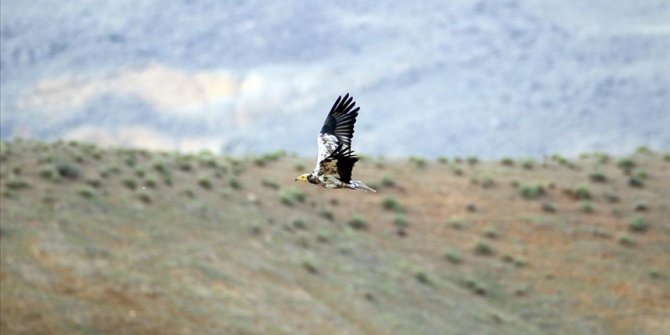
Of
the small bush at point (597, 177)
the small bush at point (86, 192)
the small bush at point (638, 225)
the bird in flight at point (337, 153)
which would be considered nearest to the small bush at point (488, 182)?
the small bush at point (597, 177)

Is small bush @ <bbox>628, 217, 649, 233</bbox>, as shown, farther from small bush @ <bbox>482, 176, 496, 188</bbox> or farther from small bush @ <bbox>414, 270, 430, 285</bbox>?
small bush @ <bbox>414, 270, 430, 285</bbox>

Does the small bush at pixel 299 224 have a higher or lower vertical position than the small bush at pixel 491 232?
lower

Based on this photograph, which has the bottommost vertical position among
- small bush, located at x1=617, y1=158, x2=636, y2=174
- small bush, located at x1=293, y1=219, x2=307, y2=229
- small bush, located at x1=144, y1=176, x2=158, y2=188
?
small bush, located at x1=293, y1=219, x2=307, y2=229

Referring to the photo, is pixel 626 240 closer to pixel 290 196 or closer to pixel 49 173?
pixel 290 196

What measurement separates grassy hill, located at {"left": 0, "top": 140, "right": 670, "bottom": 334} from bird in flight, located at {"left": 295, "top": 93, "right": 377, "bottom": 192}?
1499cm

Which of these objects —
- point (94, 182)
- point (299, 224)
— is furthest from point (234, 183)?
point (94, 182)

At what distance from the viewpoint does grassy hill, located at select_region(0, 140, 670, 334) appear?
35312 millimetres

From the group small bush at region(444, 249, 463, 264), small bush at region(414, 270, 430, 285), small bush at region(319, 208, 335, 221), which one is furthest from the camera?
small bush at region(319, 208, 335, 221)

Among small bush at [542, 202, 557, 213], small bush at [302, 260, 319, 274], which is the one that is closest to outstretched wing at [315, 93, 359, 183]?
small bush at [302, 260, 319, 274]

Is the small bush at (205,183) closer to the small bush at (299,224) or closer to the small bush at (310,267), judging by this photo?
the small bush at (299,224)

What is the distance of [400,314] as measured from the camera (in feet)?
128

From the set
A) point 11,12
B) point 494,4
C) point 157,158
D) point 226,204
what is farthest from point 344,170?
point 494,4

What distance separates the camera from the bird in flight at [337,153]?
18453 mm

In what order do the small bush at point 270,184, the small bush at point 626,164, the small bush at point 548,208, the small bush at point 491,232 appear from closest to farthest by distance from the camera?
the small bush at point 491,232 < the small bush at point 270,184 < the small bush at point 548,208 < the small bush at point 626,164
